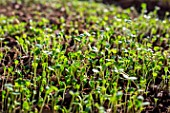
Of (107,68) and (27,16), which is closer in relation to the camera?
(107,68)

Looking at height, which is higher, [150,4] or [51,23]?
[150,4]

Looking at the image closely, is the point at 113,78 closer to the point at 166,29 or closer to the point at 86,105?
the point at 86,105

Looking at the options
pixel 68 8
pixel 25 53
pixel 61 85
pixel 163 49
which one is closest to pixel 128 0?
pixel 68 8

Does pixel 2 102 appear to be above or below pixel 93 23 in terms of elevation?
below

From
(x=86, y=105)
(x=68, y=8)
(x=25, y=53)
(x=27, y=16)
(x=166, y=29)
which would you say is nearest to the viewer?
(x=86, y=105)

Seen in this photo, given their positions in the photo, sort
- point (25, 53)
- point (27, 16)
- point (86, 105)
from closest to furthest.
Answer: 1. point (86, 105)
2. point (25, 53)
3. point (27, 16)

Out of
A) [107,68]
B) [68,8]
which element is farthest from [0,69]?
[68,8]

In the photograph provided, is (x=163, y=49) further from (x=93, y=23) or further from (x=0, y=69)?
(x=0, y=69)

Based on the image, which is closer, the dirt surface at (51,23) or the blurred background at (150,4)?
the dirt surface at (51,23)

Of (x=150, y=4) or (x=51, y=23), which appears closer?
(x=51, y=23)

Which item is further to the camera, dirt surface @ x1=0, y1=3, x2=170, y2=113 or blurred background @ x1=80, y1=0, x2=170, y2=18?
blurred background @ x1=80, y1=0, x2=170, y2=18
